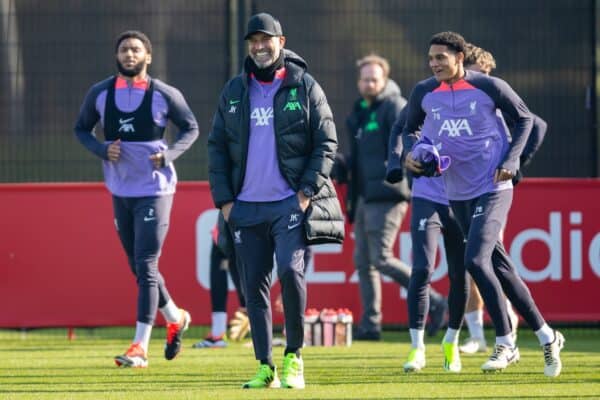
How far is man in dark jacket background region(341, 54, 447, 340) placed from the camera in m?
13.8

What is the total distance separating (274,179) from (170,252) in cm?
546

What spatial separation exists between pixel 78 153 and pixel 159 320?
70.2 inches

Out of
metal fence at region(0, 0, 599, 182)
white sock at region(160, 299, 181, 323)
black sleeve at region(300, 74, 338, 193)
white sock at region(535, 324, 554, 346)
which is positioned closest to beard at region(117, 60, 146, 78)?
white sock at region(160, 299, 181, 323)

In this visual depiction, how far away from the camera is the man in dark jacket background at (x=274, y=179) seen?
9.10 m

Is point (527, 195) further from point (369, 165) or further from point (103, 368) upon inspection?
point (103, 368)

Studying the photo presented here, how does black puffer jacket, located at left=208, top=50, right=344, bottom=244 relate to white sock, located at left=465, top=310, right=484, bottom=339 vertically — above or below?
above

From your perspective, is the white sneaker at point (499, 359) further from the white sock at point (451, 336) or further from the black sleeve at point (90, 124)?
the black sleeve at point (90, 124)

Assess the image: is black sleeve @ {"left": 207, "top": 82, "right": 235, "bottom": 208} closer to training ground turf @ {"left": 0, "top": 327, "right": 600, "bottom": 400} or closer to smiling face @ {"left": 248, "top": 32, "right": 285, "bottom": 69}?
smiling face @ {"left": 248, "top": 32, "right": 285, "bottom": 69}

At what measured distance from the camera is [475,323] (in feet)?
40.4

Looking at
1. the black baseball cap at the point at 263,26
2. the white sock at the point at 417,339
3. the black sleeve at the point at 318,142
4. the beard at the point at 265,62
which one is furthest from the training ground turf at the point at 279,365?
the black baseball cap at the point at 263,26

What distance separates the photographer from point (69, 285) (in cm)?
1442

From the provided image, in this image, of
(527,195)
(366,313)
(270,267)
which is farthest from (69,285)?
(270,267)

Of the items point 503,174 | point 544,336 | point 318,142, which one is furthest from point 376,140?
point 318,142

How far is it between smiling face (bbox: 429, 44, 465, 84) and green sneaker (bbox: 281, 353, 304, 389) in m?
2.09
